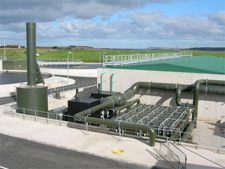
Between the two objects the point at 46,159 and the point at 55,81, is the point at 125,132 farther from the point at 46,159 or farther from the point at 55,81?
the point at 55,81

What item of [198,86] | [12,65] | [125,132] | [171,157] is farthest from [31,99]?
[12,65]

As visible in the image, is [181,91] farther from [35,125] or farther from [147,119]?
[35,125]

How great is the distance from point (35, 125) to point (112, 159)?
29.3 ft

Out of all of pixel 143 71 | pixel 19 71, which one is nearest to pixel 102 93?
pixel 143 71

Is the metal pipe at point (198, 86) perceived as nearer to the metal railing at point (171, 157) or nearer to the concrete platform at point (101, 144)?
the concrete platform at point (101, 144)

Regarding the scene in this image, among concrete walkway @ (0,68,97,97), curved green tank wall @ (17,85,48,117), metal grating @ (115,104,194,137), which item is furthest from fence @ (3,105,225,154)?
concrete walkway @ (0,68,97,97)

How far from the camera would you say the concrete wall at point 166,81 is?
2725 cm

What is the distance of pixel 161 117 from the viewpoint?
73.3ft

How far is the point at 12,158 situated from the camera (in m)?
13.9

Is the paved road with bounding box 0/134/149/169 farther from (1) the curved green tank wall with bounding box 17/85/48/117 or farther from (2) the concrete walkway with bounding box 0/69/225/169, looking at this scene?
(1) the curved green tank wall with bounding box 17/85/48/117

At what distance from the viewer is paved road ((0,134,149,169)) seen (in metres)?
12.9

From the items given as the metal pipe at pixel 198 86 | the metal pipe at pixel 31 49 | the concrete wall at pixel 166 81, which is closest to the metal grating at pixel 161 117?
the metal pipe at pixel 198 86

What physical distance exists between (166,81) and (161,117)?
8.39m

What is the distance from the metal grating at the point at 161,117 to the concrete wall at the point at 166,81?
2.46 m
